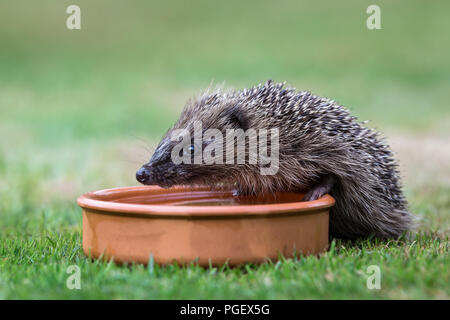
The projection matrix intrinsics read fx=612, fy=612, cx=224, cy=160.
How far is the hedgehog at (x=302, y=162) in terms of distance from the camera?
521 centimetres

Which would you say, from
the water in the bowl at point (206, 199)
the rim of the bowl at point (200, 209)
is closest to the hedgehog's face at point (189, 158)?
the water in the bowl at point (206, 199)

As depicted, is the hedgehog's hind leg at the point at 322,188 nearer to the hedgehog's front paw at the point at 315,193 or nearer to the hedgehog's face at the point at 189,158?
the hedgehog's front paw at the point at 315,193

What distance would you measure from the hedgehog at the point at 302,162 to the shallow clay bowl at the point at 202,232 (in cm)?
65

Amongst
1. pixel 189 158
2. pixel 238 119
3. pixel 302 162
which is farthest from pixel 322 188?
pixel 189 158

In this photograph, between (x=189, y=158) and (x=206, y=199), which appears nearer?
(x=189, y=158)

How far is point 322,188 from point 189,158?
3.86 ft

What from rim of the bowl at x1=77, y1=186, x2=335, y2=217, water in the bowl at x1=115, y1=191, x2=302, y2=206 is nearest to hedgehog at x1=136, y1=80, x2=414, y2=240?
water in the bowl at x1=115, y1=191, x2=302, y2=206

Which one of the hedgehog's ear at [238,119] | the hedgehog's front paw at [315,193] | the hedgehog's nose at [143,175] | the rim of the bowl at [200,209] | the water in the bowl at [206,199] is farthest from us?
the water in the bowl at [206,199]

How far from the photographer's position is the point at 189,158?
204 inches

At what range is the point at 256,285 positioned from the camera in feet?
12.9

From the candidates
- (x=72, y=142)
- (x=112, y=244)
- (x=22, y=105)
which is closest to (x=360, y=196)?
(x=112, y=244)

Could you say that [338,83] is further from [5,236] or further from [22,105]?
[5,236]

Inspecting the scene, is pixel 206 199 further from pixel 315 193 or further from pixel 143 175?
pixel 315 193

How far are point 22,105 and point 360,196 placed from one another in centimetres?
1151
